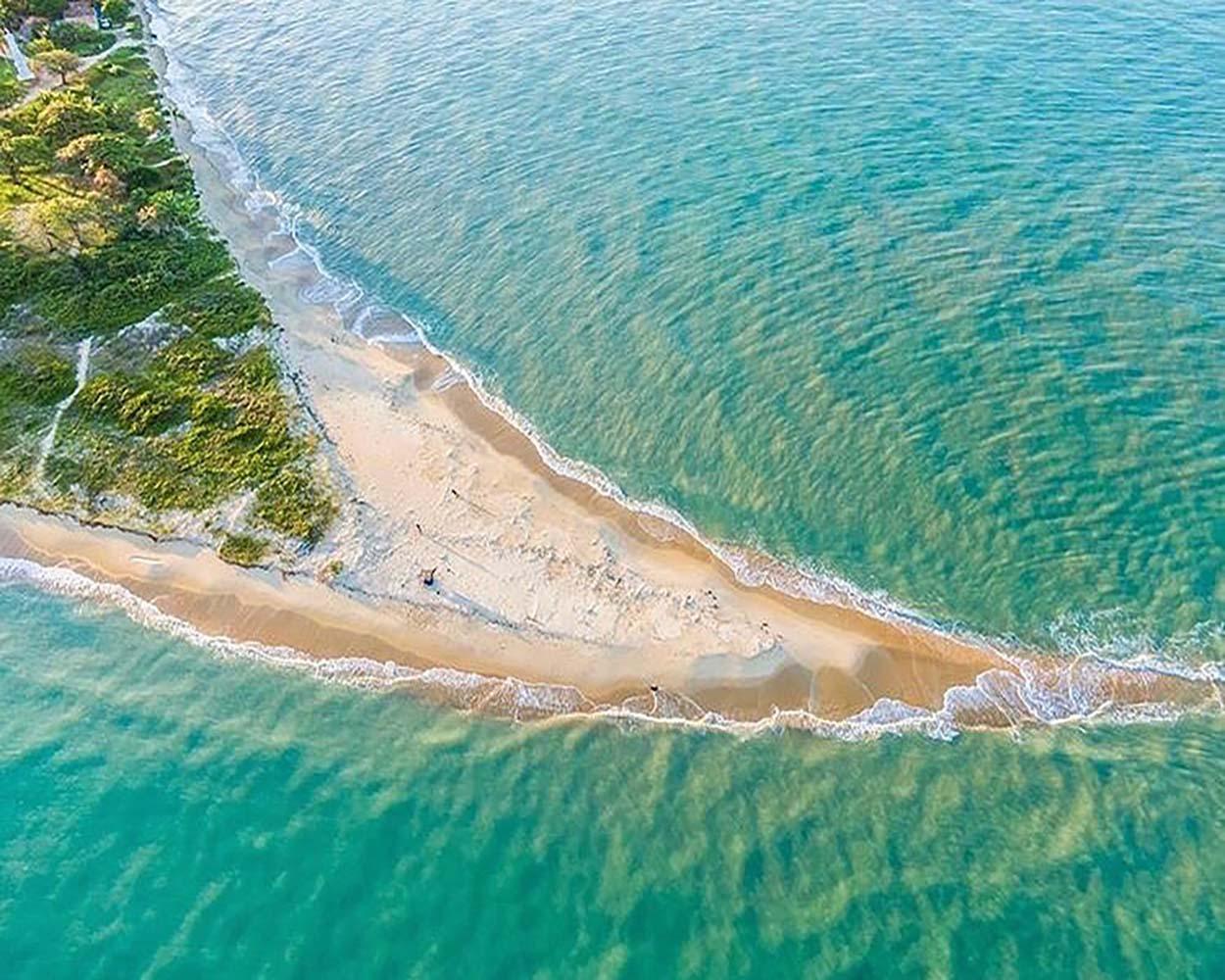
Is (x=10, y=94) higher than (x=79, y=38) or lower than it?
higher

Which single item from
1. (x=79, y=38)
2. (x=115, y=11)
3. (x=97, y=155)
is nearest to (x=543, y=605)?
(x=97, y=155)

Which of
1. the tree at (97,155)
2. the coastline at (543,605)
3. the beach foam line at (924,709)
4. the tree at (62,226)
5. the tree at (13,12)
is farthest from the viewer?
the tree at (13,12)

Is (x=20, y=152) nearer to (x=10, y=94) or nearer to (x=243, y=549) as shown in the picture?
(x=10, y=94)

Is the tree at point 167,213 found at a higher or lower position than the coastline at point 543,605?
higher

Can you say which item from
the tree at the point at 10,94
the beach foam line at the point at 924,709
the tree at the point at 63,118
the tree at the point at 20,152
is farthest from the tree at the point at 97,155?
the beach foam line at the point at 924,709

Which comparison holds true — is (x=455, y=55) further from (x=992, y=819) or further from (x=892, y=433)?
(x=992, y=819)

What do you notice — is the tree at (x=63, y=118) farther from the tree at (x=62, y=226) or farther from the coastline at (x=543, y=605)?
the coastline at (x=543, y=605)
